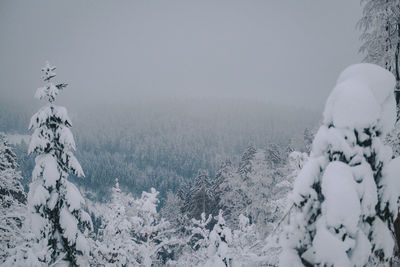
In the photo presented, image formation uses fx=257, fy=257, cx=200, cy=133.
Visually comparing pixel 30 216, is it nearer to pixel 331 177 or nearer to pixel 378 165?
pixel 331 177

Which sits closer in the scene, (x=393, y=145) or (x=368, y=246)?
(x=368, y=246)

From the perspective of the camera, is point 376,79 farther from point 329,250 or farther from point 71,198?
point 71,198

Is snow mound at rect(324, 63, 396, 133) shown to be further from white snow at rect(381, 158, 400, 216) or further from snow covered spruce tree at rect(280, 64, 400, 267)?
white snow at rect(381, 158, 400, 216)

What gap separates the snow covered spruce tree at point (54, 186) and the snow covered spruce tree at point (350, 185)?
7.74 metres

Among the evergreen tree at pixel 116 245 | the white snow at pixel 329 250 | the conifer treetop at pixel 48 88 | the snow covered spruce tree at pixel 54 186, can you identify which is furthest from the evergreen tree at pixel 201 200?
the white snow at pixel 329 250

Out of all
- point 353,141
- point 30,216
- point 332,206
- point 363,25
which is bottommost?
point 30,216

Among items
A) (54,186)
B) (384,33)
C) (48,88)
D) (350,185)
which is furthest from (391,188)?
(48,88)

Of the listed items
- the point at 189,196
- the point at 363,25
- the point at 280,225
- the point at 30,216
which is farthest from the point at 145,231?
the point at 189,196

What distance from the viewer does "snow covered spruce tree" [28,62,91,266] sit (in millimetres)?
8359

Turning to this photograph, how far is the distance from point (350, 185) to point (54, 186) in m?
8.59

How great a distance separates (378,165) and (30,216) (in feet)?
31.6

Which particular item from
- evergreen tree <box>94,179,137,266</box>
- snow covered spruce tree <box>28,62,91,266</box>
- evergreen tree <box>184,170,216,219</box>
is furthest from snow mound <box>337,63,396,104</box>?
evergreen tree <box>184,170,216,219</box>

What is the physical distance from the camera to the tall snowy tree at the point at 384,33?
23.6 feet

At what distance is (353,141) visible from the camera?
10.7 ft
